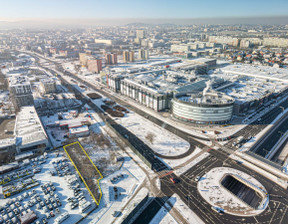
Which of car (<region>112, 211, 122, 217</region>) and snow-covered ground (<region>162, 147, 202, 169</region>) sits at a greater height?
snow-covered ground (<region>162, 147, 202, 169</region>)

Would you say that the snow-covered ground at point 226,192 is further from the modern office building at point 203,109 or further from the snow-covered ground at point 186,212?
the modern office building at point 203,109

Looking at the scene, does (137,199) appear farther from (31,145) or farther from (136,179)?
(31,145)

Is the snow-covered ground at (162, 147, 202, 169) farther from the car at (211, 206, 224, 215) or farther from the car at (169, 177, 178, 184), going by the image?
the car at (211, 206, 224, 215)

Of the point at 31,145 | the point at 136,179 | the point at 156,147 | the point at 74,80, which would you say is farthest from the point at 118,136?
the point at 74,80

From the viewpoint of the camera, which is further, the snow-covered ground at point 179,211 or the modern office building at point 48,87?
the modern office building at point 48,87

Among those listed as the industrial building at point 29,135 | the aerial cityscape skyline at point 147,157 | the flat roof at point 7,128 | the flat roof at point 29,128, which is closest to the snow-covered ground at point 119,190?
the aerial cityscape skyline at point 147,157

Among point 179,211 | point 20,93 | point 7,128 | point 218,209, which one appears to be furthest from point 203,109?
point 20,93

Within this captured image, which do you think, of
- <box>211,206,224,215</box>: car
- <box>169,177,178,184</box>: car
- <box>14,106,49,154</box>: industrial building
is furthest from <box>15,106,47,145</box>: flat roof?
<box>211,206,224,215</box>: car

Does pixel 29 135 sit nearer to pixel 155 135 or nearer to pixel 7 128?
pixel 7 128

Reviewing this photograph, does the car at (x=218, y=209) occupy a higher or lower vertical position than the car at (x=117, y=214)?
lower
